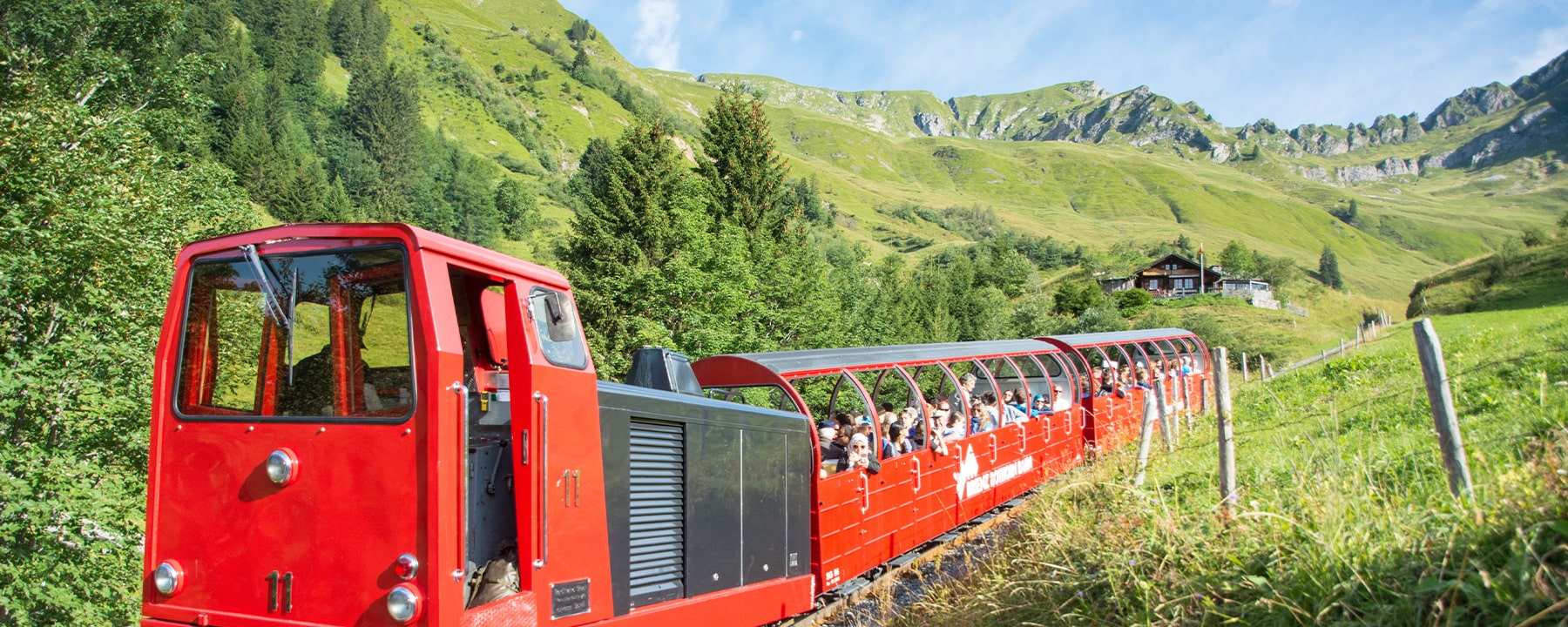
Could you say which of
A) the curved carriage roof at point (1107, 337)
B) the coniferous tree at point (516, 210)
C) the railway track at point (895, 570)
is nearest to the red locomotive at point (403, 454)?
the railway track at point (895, 570)

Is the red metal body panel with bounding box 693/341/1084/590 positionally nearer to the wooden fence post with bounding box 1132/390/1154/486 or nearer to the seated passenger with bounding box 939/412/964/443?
the seated passenger with bounding box 939/412/964/443

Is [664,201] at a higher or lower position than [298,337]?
higher

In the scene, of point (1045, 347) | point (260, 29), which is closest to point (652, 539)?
point (1045, 347)

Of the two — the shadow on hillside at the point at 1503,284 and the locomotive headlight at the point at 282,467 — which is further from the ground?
the shadow on hillside at the point at 1503,284

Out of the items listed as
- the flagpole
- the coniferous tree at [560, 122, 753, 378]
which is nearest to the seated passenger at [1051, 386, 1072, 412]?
the coniferous tree at [560, 122, 753, 378]

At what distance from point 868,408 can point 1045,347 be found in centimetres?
739

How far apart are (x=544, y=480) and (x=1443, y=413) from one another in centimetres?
487

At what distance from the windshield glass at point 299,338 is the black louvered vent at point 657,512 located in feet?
6.02

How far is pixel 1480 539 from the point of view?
355cm

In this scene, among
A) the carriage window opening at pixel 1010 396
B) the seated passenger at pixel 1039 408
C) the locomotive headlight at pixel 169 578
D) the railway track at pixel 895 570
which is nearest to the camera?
the locomotive headlight at pixel 169 578

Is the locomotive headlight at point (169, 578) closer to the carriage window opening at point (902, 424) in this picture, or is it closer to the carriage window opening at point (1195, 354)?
the carriage window opening at point (902, 424)

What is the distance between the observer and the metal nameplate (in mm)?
5164

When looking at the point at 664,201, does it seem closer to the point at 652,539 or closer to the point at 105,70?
the point at 105,70

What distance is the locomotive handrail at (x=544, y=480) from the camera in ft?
16.6
